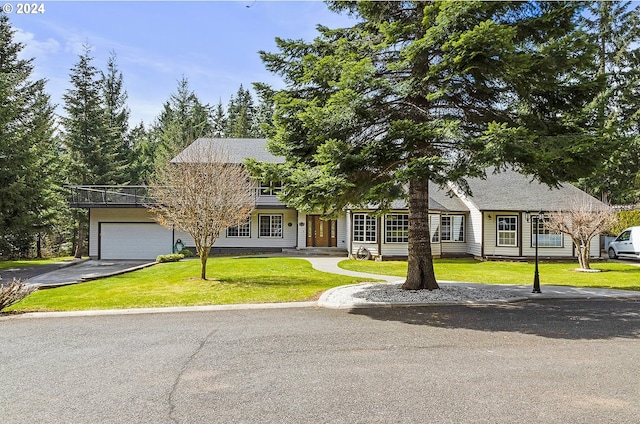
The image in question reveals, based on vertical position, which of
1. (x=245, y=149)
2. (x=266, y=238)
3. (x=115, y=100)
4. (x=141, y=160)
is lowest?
(x=266, y=238)

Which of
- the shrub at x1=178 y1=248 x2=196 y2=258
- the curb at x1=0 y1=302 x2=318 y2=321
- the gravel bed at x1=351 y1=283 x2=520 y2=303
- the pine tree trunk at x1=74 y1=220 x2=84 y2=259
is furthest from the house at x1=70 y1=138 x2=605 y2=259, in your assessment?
the curb at x1=0 y1=302 x2=318 y2=321

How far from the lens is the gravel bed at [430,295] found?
35.0ft

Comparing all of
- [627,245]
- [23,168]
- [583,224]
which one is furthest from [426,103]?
[23,168]

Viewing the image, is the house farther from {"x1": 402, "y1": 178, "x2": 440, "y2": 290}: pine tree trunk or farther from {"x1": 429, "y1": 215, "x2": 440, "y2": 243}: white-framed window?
{"x1": 402, "y1": 178, "x2": 440, "y2": 290}: pine tree trunk

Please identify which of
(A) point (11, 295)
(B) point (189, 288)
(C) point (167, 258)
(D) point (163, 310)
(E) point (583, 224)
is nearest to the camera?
(D) point (163, 310)

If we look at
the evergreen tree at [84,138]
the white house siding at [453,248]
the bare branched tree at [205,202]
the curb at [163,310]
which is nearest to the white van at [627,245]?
the white house siding at [453,248]

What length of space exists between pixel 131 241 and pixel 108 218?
1948 millimetres

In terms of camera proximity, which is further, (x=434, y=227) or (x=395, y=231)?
(x=434, y=227)

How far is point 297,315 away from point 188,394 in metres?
4.48

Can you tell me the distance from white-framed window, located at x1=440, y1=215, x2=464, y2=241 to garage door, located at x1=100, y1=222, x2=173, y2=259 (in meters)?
16.2

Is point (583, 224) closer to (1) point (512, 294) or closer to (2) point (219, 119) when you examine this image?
(1) point (512, 294)

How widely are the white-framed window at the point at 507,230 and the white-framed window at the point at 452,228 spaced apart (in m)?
2.23

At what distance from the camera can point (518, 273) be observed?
1728 cm

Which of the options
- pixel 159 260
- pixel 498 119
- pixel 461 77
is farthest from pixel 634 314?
pixel 159 260
